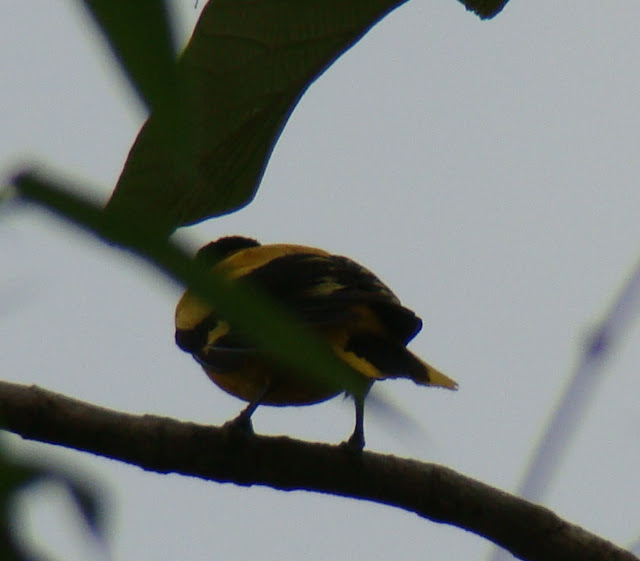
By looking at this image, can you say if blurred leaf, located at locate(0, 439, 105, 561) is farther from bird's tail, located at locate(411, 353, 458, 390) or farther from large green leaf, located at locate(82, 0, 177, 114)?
bird's tail, located at locate(411, 353, 458, 390)

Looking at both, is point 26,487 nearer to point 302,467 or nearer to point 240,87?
point 240,87

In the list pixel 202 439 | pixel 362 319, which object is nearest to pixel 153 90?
pixel 202 439

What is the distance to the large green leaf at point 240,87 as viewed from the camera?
1.30 metres

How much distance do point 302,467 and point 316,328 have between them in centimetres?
90

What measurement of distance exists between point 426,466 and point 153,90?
6.43 feet

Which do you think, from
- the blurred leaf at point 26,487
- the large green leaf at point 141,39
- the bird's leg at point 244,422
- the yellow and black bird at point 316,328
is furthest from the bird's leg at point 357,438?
the large green leaf at point 141,39

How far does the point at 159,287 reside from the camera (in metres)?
0.62

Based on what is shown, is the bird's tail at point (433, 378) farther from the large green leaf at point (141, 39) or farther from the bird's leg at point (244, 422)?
the large green leaf at point (141, 39)

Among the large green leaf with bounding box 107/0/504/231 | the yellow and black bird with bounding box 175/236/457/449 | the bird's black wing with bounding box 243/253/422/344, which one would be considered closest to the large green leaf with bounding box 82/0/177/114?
the large green leaf with bounding box 107/0/504/231

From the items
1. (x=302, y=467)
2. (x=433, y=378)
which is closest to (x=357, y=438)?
(x=302, y=467)

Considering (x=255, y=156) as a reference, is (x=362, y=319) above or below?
below

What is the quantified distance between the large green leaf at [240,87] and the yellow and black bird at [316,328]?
1.51m

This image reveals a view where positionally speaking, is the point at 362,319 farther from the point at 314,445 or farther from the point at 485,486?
the point at 485,486

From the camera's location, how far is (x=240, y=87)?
144cm
